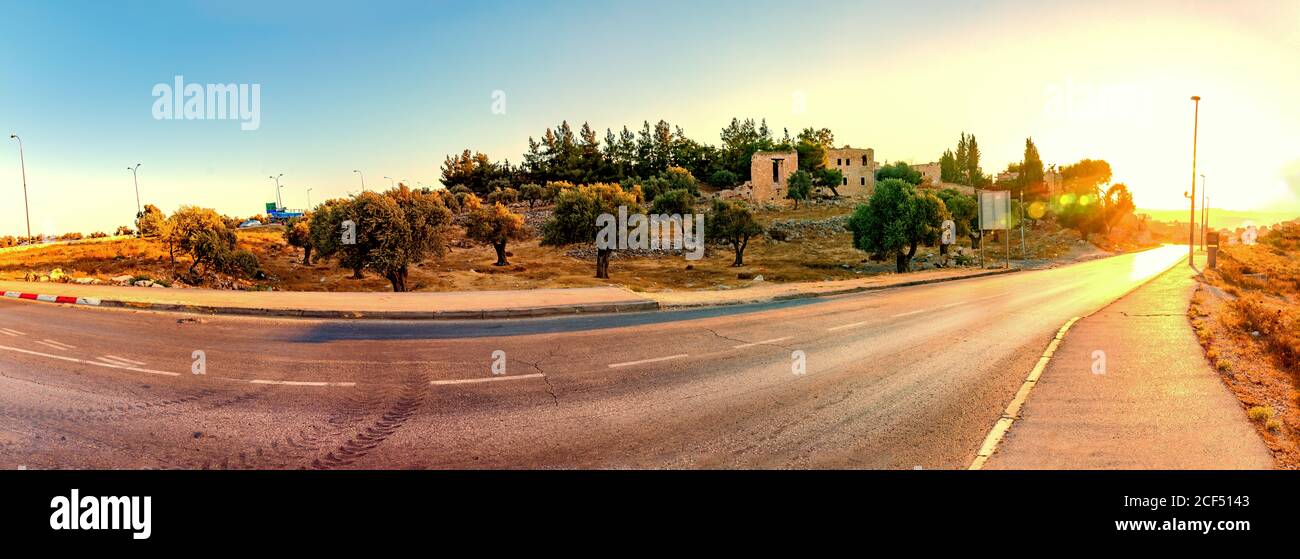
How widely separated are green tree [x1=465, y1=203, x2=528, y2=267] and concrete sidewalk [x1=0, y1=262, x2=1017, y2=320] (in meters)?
25.1

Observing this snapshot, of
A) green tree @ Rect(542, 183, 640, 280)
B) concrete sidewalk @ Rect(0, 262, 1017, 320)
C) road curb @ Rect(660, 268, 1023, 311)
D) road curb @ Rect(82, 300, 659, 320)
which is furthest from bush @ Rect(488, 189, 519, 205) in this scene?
road curb @ Rect(82, 300, 659, 320)

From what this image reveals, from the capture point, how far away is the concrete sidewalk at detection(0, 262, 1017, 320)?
15.5 m

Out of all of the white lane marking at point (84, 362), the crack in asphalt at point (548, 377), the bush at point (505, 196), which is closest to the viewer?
the crack in asphalt at point (548, 377)

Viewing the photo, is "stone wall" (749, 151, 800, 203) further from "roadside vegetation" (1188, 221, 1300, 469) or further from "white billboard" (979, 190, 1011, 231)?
"roadside vegetation" (1188, 221, 1300, 469)

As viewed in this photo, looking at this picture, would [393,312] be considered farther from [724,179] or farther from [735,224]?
[724,179]

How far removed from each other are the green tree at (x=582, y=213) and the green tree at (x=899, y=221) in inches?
738

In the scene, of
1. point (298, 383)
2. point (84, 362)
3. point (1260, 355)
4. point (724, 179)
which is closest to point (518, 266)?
point (84, 362)

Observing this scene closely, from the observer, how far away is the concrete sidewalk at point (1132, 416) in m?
5.35

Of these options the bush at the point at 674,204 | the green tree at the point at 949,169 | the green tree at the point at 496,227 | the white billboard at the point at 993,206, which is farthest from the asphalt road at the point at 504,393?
the green tree at the point at 949,169

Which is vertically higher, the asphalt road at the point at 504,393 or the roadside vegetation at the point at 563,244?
the roadside vegetation at the point at 563,244

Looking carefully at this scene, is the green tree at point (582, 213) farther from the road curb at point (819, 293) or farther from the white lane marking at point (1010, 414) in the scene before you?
the white lane marking at point (1010, 414)
